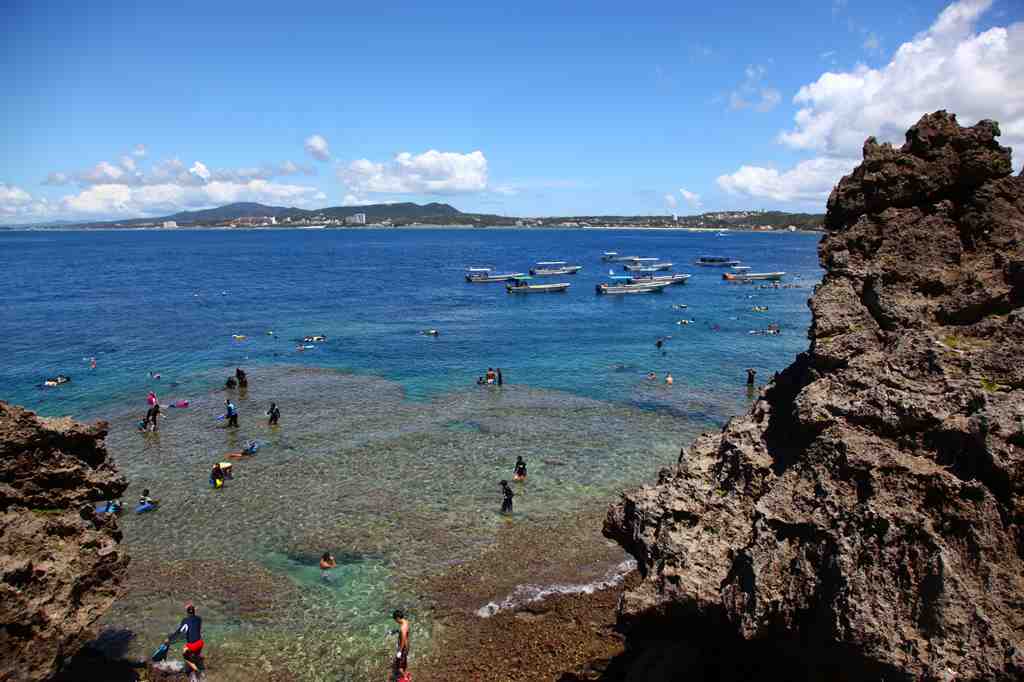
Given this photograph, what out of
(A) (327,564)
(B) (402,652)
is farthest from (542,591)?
(A) (327,564)

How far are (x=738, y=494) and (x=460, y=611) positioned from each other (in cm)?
1154

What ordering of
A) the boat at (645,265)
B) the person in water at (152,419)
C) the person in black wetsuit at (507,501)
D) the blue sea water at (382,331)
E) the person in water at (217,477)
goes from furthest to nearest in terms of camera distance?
the boat at (645,265) < the blue sea water at (382,331) < the person in water at (152,419) < the person in water at (217,477) < the person in black wetsuit at (507,501)

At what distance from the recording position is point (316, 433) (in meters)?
36.2

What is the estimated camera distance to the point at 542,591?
66.6 ft

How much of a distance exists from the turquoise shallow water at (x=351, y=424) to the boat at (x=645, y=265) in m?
41.2

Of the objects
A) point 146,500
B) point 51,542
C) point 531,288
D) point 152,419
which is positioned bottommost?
point 146,500

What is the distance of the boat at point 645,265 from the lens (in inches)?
5283

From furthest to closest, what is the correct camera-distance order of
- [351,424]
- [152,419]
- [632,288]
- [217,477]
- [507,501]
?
[632,288] < [351,424] < [152,419] < [217,477] < [507,501]

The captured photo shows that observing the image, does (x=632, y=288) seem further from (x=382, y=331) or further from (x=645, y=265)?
(x=645, y=265)

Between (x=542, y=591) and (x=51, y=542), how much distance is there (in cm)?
1361

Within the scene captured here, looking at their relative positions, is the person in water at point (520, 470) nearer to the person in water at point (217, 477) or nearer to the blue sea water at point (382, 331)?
the person in water at point (217, 477)

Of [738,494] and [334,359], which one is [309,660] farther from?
[334,359]

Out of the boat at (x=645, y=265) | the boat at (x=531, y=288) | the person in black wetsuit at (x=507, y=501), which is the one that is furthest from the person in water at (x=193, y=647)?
the boat at (x=645, y=265)

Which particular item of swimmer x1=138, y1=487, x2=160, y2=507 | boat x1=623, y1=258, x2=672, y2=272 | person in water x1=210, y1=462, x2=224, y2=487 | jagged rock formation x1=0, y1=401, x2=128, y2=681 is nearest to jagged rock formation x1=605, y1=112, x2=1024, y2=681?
jagged rock formation x1=0, y1=401, x2=128, y2=681
